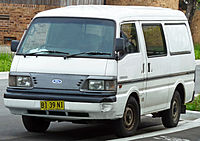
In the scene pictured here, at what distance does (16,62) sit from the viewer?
1096 cm

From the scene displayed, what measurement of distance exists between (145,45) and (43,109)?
2.21m

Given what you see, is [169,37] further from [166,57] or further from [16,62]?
[16,62]

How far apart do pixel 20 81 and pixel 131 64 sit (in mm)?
1674

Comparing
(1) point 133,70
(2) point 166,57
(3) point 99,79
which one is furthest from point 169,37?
(3) point 99,79

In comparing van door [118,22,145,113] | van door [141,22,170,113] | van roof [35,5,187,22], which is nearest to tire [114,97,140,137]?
van door [118,22,145,113]

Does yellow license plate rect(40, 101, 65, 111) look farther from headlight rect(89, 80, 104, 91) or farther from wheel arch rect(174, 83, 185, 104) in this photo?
wheel arch rect(174, 83, 185, 104)

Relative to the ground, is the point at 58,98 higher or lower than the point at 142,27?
lower

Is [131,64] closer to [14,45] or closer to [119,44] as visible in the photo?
[119,44]

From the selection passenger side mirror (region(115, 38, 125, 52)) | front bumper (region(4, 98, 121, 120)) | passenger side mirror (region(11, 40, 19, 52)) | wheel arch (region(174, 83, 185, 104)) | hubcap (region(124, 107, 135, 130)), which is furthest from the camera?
wheel arch (region(174, 83, 185, 104))

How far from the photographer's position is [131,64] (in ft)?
36.5

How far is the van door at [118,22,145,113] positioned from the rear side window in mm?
1287

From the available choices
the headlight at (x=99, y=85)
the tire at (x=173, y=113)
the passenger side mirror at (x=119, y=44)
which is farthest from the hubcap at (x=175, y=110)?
the headlight at (x=99, y=85)

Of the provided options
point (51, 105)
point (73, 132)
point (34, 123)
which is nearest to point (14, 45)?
point (34, 123)

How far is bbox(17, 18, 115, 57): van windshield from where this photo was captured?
1089 cm
